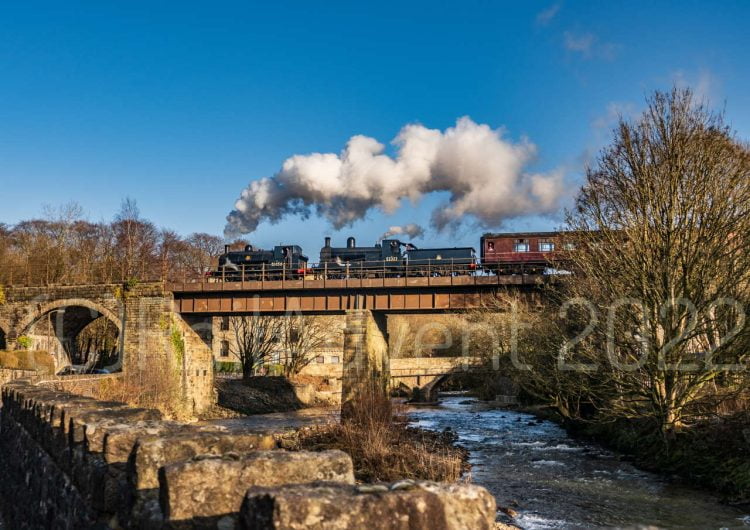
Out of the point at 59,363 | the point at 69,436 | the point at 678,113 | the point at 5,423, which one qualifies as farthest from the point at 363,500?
the point at 59,363

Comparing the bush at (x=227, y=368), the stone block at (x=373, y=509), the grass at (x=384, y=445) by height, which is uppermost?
the stone block at (x=373, y=509)

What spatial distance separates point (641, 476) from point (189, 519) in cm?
1675

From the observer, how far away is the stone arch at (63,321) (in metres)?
35.0

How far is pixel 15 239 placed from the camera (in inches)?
2351

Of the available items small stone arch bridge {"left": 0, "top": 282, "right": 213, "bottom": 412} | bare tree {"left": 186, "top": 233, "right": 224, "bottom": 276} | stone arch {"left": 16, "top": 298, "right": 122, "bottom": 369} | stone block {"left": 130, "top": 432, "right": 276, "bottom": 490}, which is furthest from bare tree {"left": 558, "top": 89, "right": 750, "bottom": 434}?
bare tree {"left": 186, "top": 233, "right": 224, "bottom": 276}

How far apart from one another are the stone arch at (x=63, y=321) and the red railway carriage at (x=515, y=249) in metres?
20.5

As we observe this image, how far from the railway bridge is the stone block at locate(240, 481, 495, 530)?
23.5 meters

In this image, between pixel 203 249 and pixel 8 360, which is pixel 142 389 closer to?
pixel 8 360

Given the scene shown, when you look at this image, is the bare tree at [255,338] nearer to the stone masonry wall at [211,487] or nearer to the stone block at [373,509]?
the stone masonry wall at [211,487]

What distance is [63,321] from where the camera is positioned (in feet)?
131

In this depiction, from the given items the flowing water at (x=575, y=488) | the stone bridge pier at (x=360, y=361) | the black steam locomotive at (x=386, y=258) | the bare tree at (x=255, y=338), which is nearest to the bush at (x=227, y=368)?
the bare tree at (x=255, y=338)

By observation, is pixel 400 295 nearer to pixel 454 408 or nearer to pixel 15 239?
pixel 454 408

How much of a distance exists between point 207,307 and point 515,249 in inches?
674

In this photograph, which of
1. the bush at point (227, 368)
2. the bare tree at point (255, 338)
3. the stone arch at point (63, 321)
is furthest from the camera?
the bush at point (227, 368)
